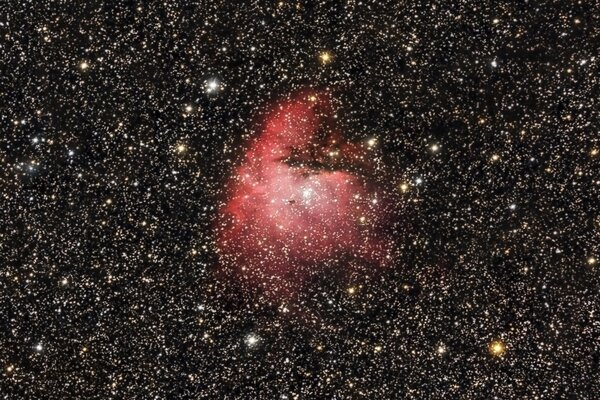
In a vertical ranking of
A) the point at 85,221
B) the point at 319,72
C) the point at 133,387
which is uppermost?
the point at 319,72

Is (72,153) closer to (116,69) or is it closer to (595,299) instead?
(116,69)

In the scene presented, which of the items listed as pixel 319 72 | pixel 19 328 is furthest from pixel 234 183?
pixel 19 328

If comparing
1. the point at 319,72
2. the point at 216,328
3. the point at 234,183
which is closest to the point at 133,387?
the point at 216,328

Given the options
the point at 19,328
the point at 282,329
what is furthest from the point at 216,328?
the point at 19,328

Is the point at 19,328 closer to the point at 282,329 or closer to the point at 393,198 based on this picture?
the point at 282,329

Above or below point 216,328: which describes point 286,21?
above

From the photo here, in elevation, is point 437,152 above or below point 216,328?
above
